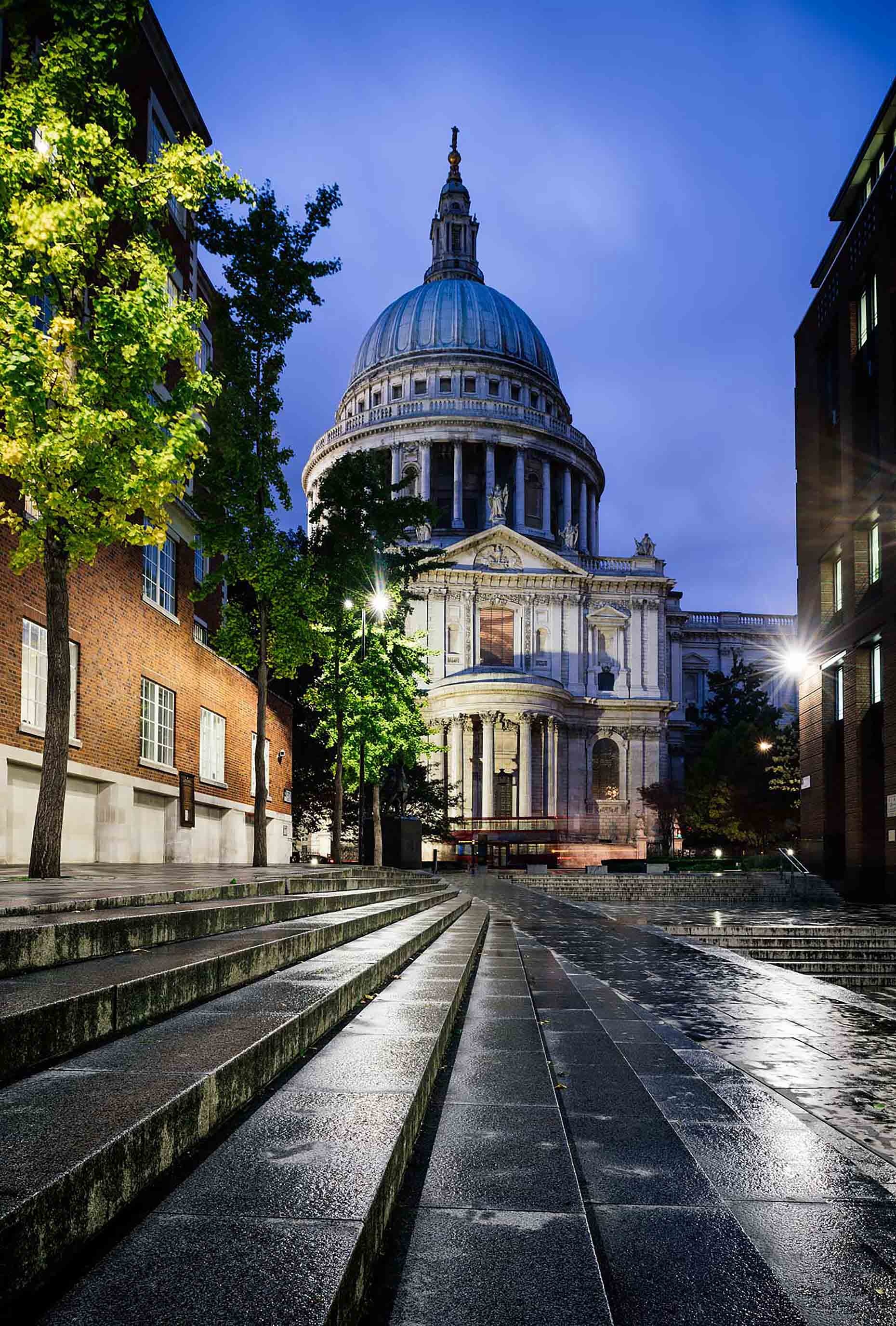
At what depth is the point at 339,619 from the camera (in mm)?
30094

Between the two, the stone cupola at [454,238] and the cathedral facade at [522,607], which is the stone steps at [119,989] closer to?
the cathedral facade at [522,607]

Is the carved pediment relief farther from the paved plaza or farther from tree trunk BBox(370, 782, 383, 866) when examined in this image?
the paved plaza

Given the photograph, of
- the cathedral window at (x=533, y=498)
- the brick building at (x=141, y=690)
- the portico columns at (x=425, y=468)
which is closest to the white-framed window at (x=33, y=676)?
the brick building at (x=141, y=690)

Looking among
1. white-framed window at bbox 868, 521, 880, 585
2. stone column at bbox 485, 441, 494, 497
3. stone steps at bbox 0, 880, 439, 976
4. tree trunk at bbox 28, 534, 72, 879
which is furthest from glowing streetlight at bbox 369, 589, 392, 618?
stone column at bbox 485, 441, 494, 497

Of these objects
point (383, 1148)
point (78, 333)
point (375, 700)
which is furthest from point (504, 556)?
point (383, 1148)

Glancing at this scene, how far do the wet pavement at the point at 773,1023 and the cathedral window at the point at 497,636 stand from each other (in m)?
67.6

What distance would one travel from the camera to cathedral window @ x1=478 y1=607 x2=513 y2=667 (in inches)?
3349

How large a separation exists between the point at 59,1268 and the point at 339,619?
27.8 metres

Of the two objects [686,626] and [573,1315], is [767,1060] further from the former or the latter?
[686,626]

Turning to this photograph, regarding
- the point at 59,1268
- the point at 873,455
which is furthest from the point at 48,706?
the point at 873,455

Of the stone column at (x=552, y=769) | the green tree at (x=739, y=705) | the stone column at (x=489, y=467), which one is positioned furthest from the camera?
the stone column at (x=489, y=467)

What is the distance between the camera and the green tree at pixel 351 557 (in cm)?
3017

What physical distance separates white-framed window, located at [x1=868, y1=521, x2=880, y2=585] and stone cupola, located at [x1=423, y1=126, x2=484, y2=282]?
102335 mm

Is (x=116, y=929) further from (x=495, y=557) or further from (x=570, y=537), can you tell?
(x=570, y=537)
